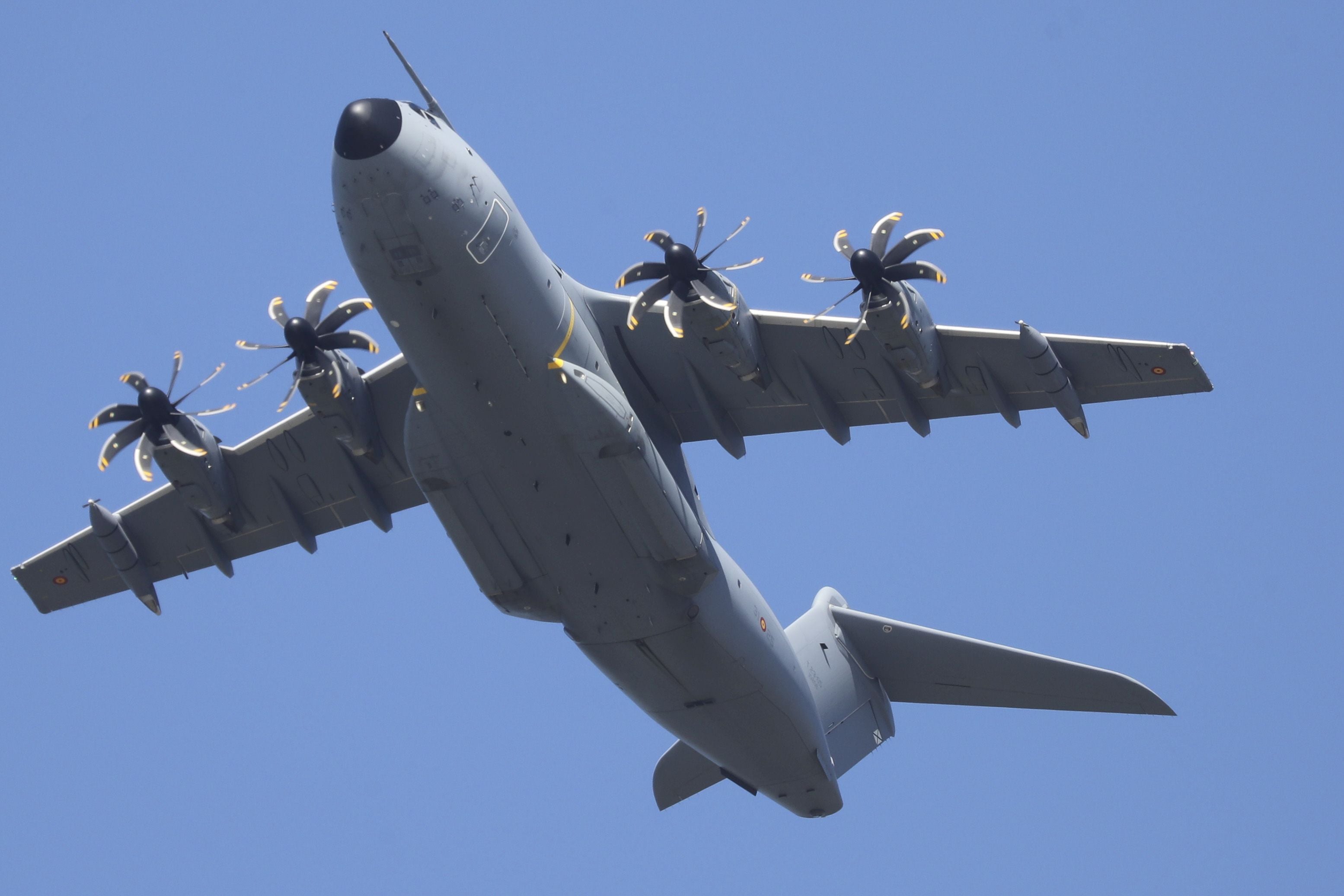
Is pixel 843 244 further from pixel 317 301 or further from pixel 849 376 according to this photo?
pixel 317 301

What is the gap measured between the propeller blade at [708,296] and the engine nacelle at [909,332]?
1650 millimetres

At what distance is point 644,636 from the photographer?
19.2 m

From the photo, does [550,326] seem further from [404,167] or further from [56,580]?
[56,580]

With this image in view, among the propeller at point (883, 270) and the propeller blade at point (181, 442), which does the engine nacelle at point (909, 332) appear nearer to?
the propeller at point (883, 270)

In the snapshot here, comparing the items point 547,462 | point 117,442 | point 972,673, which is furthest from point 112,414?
point 972,673

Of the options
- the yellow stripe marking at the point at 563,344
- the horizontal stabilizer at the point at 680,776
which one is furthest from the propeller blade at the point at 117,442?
the horizontal stabilizer at the point at 680,776

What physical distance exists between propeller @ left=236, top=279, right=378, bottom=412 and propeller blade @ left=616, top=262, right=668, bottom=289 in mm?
3070

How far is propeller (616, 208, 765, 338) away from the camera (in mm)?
18094

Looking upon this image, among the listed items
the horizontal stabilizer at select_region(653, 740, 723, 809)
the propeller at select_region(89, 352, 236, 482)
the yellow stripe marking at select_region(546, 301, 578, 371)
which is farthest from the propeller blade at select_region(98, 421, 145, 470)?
the horizontal stabilizer at select_region(653, 740, 723, 809)

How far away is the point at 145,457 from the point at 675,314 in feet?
22.8

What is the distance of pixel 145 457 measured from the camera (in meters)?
19.7

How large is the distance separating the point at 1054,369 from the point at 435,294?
23.9ft

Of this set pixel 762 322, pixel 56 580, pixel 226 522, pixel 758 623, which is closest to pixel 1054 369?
pixel 762 322

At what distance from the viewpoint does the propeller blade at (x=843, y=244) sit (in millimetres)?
18422
